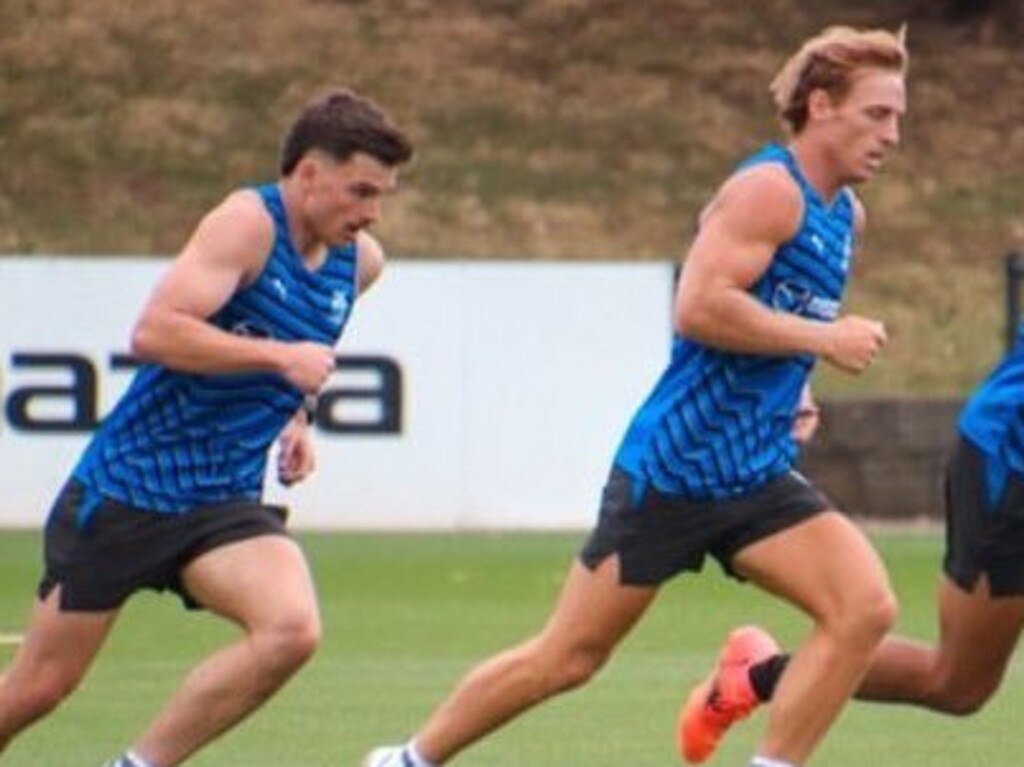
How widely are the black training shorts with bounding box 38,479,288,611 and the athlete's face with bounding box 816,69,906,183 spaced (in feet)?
5.80

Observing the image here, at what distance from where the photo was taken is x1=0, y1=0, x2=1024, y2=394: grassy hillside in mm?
31078

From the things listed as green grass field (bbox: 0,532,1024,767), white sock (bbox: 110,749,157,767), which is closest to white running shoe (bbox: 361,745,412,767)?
white sock (bbox: 110,749,157,767)

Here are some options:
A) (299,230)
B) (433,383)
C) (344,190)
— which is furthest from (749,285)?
(433,383)

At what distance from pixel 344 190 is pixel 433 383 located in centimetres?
1347

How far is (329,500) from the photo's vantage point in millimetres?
24531

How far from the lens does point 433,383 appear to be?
2453 centimetres

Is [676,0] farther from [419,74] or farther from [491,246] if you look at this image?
[491,246]

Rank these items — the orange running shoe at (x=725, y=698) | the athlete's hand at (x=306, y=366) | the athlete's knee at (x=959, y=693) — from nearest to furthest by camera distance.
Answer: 1. the athlete's hand at (x=306, y=366)
2. the athlete's knee at (x=959, y=693)
3. the orange running shoe at (x=725, y=698)

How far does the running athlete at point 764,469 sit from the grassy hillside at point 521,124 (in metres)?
17.2

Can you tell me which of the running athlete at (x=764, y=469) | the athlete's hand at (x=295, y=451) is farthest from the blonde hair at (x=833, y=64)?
the athlete's hand at (x=295, y=451)

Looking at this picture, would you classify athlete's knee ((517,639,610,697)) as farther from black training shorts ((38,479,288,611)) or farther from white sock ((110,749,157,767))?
white sock ((110,749,157,767))

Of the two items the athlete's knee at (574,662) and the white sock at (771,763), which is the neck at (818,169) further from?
the white sock at (771,763)

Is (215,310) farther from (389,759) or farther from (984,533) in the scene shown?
(984,533)

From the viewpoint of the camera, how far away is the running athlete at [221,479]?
36.2 ft
